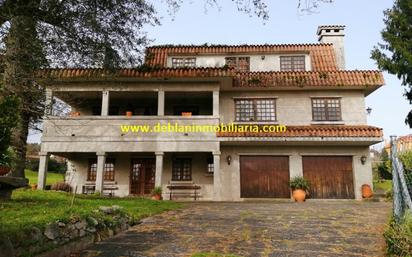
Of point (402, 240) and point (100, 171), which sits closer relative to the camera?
point (402, 240)

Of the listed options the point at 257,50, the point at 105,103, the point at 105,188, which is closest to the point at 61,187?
the point at 105,188

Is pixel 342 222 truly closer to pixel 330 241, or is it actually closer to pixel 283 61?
pixel 330 241

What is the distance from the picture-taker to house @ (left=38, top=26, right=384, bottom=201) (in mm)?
17422

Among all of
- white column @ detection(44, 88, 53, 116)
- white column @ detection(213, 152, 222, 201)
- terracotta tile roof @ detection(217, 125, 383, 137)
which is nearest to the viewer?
white column @ detection(44, 88, 53, 116)

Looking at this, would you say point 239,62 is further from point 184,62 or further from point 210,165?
point 210,165

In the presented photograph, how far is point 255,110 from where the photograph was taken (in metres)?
19.7

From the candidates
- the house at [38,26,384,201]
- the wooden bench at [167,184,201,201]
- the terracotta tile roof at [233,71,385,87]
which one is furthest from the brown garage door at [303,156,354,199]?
the wooden bench at [167,184,201,201]

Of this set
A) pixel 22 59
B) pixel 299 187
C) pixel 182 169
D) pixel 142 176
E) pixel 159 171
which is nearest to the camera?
pixel 22 59

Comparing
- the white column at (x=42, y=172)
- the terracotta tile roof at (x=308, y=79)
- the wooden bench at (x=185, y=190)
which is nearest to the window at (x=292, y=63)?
the terracotta tile roof at (x=308, y=79)

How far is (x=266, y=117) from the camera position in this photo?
1962 cm

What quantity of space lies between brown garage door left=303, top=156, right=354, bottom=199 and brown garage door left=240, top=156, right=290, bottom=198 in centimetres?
127

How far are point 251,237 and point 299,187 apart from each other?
11.9m

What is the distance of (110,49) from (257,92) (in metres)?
10.5

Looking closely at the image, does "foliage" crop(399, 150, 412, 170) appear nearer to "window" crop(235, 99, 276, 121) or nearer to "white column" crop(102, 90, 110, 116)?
"window" crop(235, 99, 276, 121)
